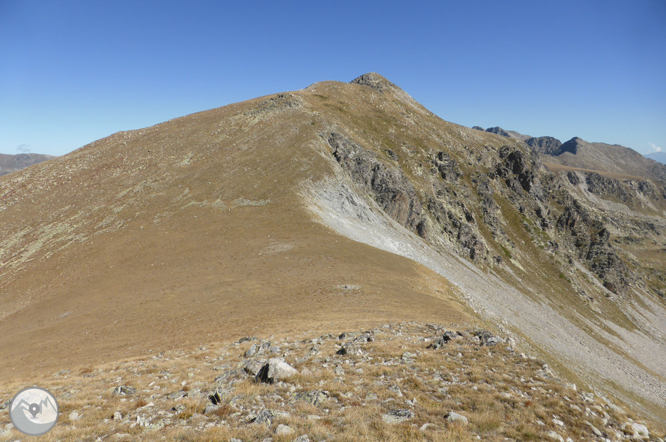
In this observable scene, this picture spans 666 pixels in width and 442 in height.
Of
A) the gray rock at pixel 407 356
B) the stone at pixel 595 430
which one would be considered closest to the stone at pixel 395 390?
the gray rock at pixel 407 356

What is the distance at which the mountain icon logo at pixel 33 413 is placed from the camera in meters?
8.87

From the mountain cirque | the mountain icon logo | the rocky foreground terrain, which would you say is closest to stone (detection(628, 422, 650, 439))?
the rocky foreground terrain

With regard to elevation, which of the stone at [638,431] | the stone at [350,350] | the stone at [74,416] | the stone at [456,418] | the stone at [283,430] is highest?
the stone at [283,430]

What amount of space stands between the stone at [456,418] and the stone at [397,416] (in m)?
1.18

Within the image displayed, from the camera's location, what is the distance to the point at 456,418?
31.5ft

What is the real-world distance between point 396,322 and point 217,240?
30.4 metres

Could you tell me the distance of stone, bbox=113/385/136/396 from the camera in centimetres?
1257

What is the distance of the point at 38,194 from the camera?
2552 inches

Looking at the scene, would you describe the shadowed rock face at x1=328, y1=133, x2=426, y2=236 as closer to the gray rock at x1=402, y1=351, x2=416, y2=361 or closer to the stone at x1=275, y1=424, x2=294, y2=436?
the gray rock at x1=402, y1=351, x2=416, y2=361

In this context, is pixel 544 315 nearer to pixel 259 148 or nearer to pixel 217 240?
pixel 217 240

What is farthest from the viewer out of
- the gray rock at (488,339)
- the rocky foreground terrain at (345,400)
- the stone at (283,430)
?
the gray rock at (488,339)

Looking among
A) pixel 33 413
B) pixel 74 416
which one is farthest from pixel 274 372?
pixel 33 413

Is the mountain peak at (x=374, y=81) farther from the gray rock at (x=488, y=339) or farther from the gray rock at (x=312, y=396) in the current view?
the gray rock at (x=312, y=396)

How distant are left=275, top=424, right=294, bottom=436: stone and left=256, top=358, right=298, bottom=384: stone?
3903 mm
